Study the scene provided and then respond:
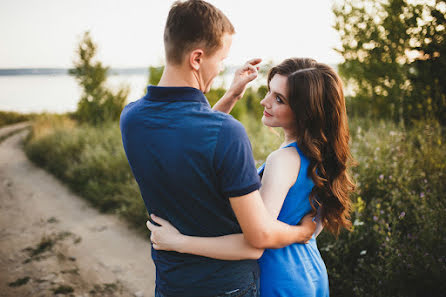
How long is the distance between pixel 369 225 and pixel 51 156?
764 centimetres

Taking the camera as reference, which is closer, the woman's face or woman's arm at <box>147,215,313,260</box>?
woman's arm at <box>147,215,313,260</box>

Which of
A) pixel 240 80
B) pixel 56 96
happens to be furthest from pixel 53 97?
pixel 240 80

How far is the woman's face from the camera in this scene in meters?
1.59

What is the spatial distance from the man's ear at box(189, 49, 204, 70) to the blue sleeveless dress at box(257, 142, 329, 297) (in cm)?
69

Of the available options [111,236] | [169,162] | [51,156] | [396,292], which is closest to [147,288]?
[111,236]

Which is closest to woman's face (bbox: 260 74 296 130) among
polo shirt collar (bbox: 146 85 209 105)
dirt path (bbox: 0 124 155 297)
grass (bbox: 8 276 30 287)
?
polo shirt collar (bbox: 146 85 209 105)

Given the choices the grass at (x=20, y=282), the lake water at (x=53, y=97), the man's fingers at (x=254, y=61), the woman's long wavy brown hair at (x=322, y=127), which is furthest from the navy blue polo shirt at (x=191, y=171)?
the lake water at (x=53, y=97)

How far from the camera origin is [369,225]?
3.28 meters

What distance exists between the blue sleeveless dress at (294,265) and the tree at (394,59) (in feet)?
14.6

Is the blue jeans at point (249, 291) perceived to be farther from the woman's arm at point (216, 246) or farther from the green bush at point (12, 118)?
the green bush at point (12, 118)

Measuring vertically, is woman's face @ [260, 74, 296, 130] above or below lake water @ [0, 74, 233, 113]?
above

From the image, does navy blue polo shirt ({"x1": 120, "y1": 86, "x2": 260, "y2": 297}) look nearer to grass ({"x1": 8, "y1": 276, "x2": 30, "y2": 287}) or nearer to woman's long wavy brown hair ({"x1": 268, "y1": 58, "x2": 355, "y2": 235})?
woman's long wavy brown hair ({"x1": 268, "y1": 58, "x2": 355, "y2": 235})

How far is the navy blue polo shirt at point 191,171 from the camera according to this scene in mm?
1014

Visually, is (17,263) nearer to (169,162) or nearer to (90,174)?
(90,174)
